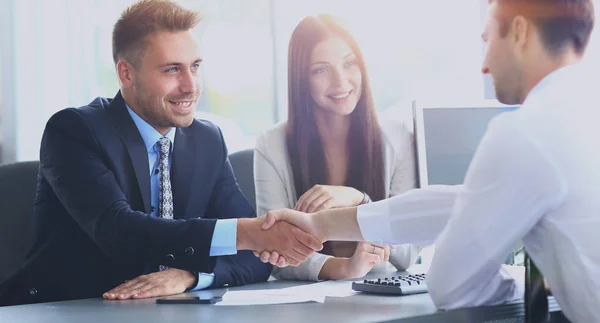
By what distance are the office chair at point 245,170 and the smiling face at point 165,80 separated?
32cm

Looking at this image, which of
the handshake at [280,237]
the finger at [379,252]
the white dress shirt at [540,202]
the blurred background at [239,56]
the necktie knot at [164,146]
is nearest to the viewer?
the white dress shirt at [540,202]

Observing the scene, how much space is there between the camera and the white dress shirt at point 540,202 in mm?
1201

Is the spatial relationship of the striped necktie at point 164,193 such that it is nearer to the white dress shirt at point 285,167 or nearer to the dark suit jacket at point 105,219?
the dark suit jacket at point 105,219

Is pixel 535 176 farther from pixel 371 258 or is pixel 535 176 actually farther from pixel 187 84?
pixel 187 84

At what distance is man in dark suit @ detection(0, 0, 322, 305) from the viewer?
78.0 inches

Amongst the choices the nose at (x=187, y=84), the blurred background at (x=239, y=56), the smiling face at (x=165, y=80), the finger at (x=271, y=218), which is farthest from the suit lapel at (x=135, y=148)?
the blurred background at (x=239, y=56)

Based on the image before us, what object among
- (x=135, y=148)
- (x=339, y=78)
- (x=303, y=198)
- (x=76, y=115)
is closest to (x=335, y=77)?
(x=339, y=78)

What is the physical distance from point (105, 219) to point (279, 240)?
0.45 metres

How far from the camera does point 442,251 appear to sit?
1297mm

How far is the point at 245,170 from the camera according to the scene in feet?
8.83

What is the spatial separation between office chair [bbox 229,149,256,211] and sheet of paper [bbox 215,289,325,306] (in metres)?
0.88

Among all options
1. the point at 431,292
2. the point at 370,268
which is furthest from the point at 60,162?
the point at 431,292

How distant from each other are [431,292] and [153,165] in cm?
113

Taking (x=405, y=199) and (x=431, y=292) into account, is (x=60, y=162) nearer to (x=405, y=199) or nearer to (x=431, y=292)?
(x=405, y=199)
